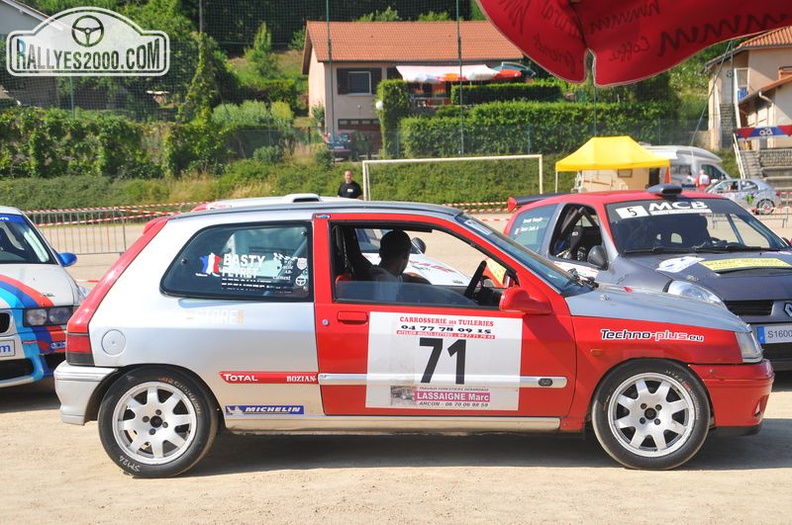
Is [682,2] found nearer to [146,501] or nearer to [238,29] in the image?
[146,501]

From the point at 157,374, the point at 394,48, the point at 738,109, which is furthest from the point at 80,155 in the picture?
the point at 157,374

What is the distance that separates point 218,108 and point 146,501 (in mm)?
41661

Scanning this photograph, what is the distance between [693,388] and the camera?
5973 millimetres

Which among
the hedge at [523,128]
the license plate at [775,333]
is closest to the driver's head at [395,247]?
the license plate at [775,333]

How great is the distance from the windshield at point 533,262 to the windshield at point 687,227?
316cm

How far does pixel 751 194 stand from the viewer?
33.8 m

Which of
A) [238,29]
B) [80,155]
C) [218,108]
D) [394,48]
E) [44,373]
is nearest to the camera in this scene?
[44,373]

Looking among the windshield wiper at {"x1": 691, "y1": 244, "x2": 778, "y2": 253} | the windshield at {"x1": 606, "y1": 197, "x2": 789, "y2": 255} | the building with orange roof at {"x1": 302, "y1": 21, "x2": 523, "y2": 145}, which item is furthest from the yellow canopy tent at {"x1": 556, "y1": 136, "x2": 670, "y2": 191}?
the building with orange roof at {"x1": 302, "y1": 21, "x2": 523, "y2": 145}

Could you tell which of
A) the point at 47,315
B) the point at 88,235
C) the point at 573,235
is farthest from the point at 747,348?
the point at 88,235

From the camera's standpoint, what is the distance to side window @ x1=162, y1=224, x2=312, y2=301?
6.20 metres

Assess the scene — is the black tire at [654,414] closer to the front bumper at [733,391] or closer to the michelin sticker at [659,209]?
the front bumper at [733,391]

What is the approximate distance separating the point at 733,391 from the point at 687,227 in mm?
4069

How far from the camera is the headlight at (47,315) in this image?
8.38 metres

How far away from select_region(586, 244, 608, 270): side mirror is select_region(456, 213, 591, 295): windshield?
2894mm
